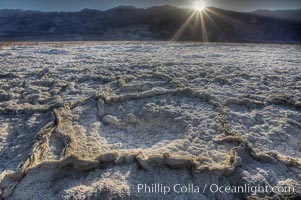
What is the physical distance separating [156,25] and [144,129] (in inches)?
1235

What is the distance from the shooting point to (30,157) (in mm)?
3092

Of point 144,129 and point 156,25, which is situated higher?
point 156,25

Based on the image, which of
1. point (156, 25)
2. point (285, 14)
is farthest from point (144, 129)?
point (285, 14)

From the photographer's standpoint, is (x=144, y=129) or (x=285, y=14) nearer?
(x=144, y=129)

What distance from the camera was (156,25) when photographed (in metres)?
33.7

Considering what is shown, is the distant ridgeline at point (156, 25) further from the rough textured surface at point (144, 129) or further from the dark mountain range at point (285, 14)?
the rough textured surface at point (144, 129)

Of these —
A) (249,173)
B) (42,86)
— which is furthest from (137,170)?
(42,86)

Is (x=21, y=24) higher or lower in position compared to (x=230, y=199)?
higher

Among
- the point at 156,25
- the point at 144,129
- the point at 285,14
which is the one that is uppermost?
the point at 285,14

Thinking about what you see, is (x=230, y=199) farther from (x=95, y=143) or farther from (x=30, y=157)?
(x=30, y=157)

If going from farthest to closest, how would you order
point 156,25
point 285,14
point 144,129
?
point 285,14
point 156,25
point 144,129

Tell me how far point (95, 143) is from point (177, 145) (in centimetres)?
105

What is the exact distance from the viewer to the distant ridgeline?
2731 centimetres

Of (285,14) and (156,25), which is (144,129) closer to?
(156,25)
